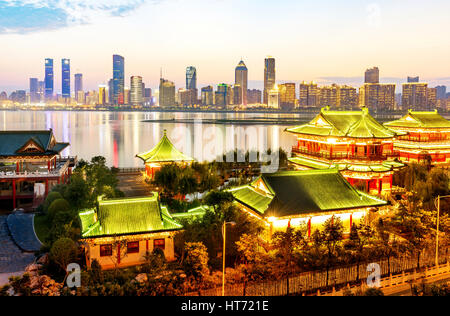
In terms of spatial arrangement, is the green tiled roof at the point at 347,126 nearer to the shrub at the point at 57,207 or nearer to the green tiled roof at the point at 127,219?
the green tiled roof at the point at 127,219

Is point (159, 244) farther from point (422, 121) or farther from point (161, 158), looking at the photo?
point (422, 121)

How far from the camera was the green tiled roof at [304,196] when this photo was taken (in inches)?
888

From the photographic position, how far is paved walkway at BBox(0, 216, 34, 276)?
2190 cm

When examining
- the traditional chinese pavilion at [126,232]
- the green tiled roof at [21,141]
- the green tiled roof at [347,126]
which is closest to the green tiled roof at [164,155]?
the green tiled roof at [21,141]

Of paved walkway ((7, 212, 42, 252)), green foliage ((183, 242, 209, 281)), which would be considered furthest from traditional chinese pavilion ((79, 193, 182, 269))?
paved walkway ((7, 212, 42, 252))

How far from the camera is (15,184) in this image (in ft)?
120

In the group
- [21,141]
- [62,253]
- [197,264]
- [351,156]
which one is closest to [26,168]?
[21,141]

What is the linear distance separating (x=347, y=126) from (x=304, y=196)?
59.4ft

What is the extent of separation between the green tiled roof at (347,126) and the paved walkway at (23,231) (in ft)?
89.0

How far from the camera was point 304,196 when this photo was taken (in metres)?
23.5
